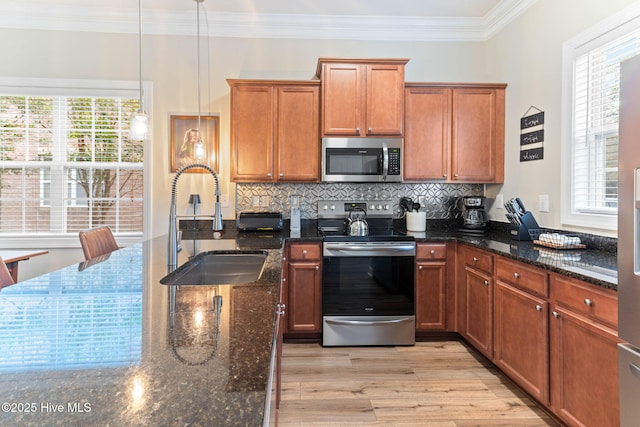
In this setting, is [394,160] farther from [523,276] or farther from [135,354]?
[135,354]

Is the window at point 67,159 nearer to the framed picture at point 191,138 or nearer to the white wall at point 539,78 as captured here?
the framed picture at point 191,138

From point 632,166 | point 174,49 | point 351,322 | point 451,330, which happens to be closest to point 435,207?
point 451,330

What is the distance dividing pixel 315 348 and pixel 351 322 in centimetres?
37

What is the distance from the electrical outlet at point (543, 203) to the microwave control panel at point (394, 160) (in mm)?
1150

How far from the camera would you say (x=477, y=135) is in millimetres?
3328

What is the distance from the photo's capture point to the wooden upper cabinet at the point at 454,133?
→ 3301 millimetres

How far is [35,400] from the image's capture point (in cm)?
55

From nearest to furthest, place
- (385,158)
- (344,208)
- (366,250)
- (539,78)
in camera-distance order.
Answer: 1. (539,78)
2. (366,250)
3. (385,158)
4. (344,208)

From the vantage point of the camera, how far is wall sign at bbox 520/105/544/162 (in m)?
2.81

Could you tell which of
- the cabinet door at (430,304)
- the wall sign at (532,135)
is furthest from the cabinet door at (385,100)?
the cabinet door at (430,304)

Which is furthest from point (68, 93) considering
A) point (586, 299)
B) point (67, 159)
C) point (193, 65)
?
point (586, 299)

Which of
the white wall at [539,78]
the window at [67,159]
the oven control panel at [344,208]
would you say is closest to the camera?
the white wall at [539,78]

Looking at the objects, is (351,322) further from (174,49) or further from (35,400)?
(174,49)

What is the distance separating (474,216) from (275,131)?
6.45 feet
